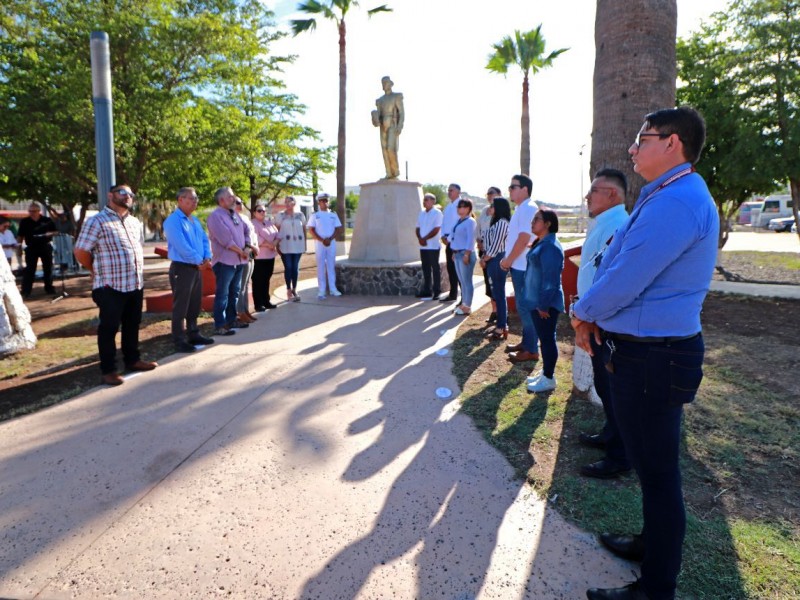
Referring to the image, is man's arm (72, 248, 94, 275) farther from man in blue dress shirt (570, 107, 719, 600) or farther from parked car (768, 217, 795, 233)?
parked car (768, 217, 795, 233)

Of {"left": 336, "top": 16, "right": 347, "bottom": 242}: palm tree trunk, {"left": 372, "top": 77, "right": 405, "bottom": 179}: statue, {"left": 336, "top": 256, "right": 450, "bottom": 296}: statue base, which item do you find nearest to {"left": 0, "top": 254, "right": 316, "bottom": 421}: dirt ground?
{"left": 336, "top": 256, "right": 450, "bottom": 296}: statue base

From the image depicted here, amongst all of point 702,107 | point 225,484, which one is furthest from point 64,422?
point 702,107

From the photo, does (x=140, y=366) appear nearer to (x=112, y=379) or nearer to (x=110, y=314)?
(x=112, y=379)

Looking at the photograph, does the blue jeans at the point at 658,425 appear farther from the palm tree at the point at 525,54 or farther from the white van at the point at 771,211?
the white van at the point at 771,211

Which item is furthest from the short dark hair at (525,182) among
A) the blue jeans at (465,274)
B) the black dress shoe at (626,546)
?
the black dress shoe at (626,546)

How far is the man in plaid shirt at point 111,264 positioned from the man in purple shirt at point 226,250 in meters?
1.59

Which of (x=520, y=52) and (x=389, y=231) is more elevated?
(x=520, y=52)

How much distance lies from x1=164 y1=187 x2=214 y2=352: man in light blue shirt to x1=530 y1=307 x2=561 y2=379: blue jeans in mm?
3770

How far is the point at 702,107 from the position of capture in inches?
462

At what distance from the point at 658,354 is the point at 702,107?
12537 mm

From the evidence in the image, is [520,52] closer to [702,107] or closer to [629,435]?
[702,107]

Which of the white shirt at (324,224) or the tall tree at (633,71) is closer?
the tall tree at (633,71)

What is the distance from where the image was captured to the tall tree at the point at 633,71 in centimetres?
414

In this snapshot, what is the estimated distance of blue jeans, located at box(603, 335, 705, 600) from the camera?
1.79 metres
